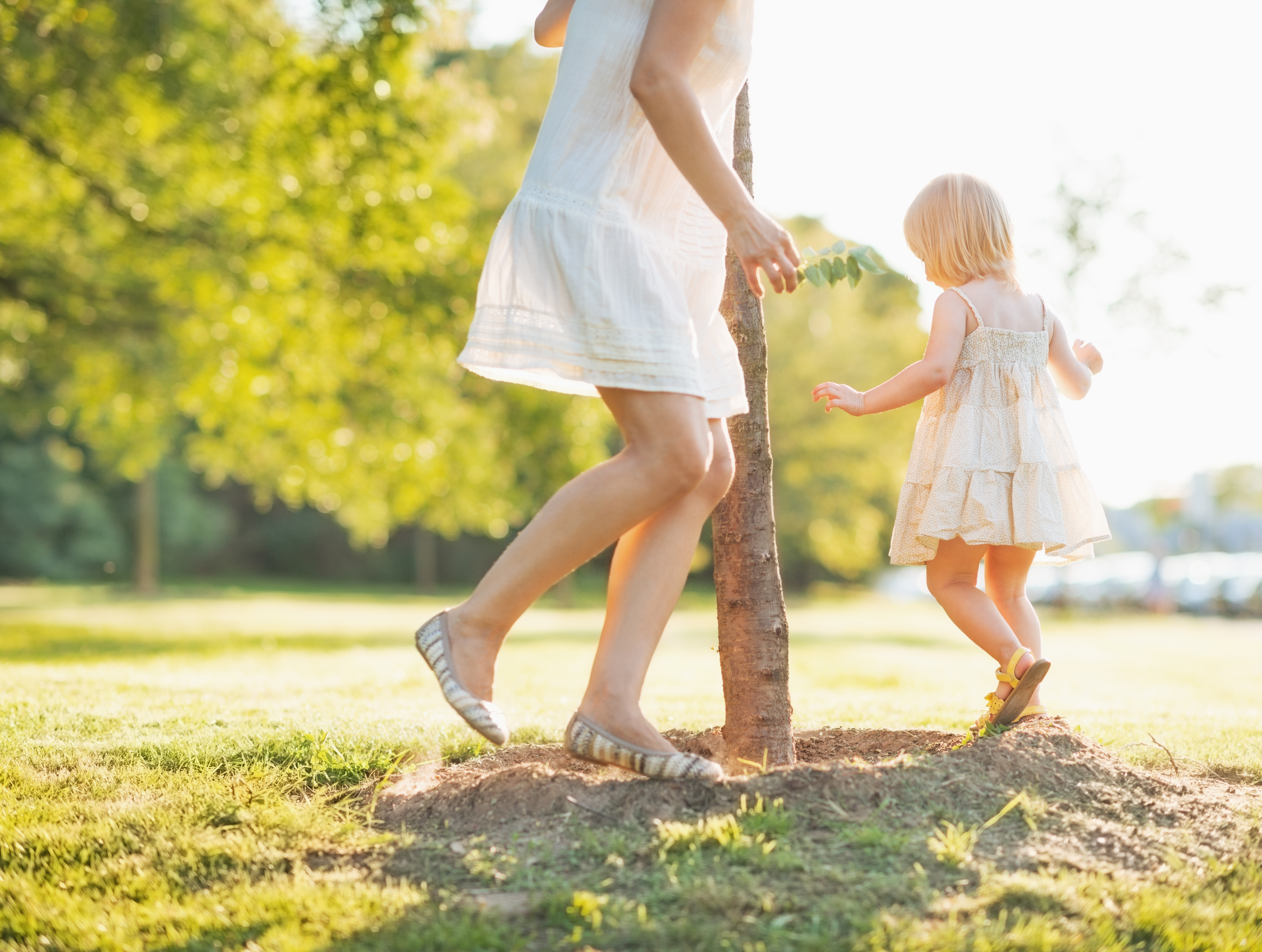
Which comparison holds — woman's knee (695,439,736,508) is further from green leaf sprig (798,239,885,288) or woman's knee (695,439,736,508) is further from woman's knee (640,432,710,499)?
green leaf sprig (798,239,885,288)

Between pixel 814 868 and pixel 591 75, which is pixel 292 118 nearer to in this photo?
pixel 591 75

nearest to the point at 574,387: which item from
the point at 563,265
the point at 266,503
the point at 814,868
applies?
the point at 563,265

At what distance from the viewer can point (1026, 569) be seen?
341 centimetres

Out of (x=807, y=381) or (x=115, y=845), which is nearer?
(x=115, y=845)

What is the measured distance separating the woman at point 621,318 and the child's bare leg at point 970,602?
3.68ft

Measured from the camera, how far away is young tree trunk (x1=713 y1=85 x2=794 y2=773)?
116 inches

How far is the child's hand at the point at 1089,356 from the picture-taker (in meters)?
3.65

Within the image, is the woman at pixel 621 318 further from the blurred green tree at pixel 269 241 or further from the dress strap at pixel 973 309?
the blurred green tree at pixel 269 241

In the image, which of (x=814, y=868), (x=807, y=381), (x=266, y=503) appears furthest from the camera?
(x=807, y=381)

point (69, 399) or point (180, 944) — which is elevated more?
point (69, 399)

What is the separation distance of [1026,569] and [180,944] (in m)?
2.59

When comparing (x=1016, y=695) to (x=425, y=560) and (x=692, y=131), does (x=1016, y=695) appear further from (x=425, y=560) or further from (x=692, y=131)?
(x=425, y=560)

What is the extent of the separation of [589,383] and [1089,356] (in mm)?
2105

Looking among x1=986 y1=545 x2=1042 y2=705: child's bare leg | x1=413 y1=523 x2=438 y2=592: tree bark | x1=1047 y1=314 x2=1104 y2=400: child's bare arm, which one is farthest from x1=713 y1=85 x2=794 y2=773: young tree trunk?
x1=413 y1=523 x2=438 y2=592: tree bark
